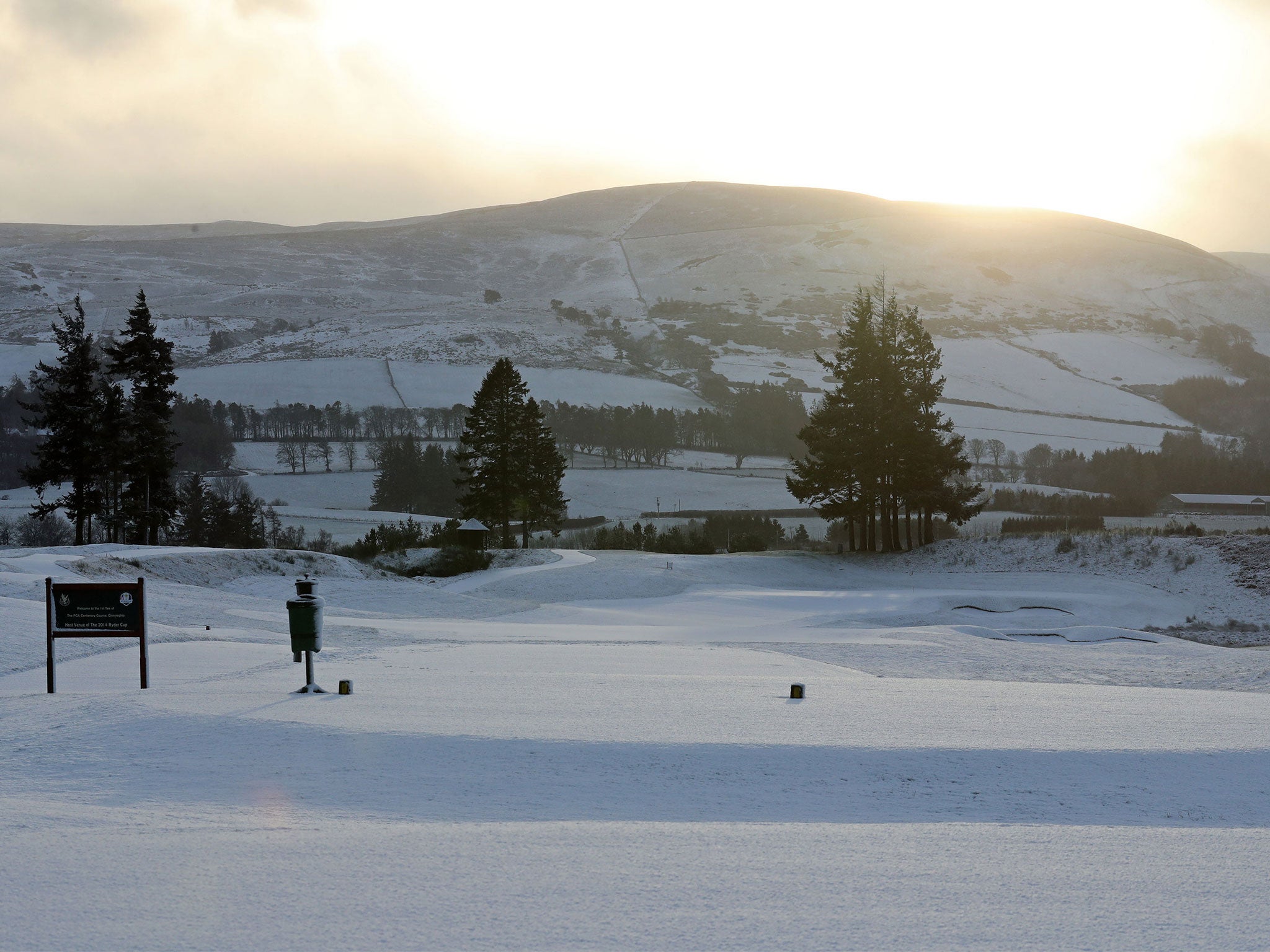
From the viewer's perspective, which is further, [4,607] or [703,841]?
[4,607]

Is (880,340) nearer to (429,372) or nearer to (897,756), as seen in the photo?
(897,756)

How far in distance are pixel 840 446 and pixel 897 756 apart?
1700 inches

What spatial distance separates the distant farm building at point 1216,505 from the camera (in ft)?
259

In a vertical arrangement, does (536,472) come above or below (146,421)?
below

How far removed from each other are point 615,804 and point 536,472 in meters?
49.6

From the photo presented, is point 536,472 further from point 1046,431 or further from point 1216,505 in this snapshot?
point 1046,431

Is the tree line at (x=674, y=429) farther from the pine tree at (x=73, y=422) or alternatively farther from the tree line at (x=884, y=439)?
the pine tree at (x=73, y=422)

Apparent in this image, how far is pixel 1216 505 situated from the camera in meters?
82.8

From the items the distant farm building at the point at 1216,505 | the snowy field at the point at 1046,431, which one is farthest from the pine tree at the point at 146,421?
the snowy field at the point at 1046,431

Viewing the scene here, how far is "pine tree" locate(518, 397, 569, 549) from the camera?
55375 millimetres

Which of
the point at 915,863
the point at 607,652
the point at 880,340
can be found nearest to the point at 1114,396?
the point at 880,340

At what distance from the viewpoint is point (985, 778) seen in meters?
7.29

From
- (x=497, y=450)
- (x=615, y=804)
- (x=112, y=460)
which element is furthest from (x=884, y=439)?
(x=615, y=804)

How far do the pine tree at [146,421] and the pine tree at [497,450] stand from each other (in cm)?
1525
